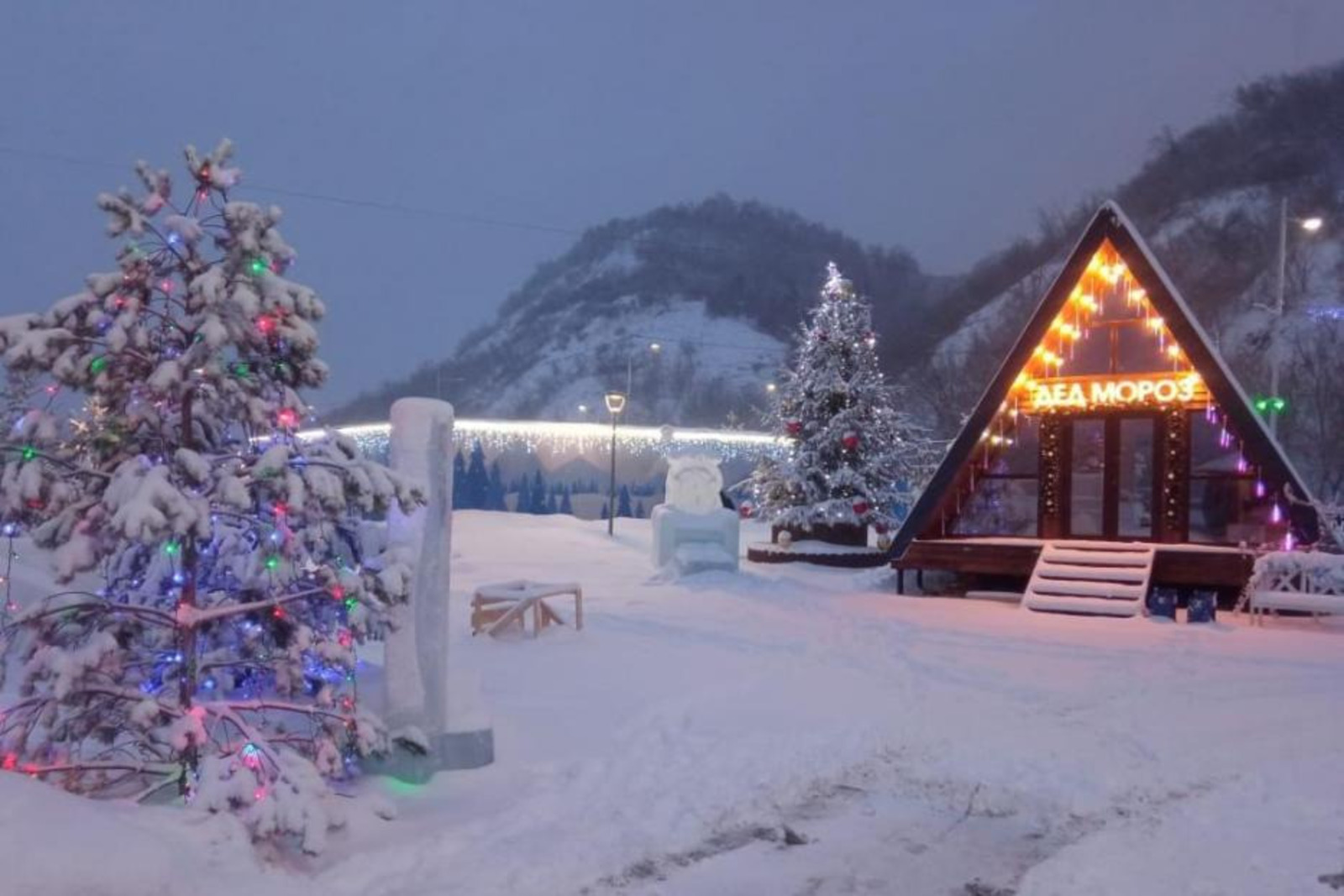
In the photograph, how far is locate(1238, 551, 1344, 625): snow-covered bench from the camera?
44.2 feet

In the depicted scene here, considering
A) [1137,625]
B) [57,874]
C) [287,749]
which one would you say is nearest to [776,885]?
[287,749]

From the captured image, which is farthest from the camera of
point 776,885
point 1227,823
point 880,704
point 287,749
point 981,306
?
point 981,306

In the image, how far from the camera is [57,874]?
12.8ft

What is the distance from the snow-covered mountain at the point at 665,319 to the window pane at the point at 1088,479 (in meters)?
41.6

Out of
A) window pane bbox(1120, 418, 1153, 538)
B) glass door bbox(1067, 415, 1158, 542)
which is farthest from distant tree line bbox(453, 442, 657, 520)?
window pane bbox(1120, 418, 1153, 538)

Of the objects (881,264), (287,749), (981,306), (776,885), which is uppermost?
(881,264)

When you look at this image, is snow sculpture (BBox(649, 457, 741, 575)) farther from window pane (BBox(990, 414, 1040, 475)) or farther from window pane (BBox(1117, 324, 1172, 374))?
window pane (BBox(1117, 324, 1172, 374))

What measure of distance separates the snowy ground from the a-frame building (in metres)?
3.04

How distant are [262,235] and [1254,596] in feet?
41.4

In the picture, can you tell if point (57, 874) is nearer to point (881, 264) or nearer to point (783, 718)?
point (783, 718)

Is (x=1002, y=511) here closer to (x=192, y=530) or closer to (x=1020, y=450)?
(x=1020, y=450)

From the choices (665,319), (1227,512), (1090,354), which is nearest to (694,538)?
(1090,354)

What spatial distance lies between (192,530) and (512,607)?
282 inches

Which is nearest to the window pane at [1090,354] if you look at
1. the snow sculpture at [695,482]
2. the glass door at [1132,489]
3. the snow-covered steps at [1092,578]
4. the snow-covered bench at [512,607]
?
the glass door at [1132,489]
